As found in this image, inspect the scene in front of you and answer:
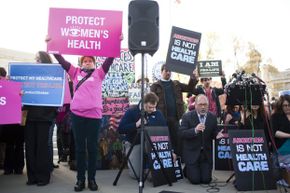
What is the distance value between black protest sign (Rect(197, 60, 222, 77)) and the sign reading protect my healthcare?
423 cm

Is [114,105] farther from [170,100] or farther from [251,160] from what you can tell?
[251,160]

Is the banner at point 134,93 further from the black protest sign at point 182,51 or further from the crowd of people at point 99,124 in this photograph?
the black protest sign at point 182,51

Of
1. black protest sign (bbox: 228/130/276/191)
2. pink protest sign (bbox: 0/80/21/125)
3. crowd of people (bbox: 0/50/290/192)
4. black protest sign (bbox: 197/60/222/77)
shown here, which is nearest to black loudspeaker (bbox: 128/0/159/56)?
crowd of people (bbox: 0/50/290/192)

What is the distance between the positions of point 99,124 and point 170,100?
1.82 metres

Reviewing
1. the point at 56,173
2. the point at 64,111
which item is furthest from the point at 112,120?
the point at 56,173

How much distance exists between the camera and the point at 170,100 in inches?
255

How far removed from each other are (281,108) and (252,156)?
32.4 inches

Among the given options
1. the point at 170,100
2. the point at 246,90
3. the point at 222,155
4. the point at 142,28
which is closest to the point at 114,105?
the point at 170,100

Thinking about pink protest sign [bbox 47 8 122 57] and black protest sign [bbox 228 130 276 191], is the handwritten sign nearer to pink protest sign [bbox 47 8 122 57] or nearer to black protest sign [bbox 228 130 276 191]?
pink protest sign [bbox 47 8 122 57]

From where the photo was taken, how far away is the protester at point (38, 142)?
A: 5.25 m

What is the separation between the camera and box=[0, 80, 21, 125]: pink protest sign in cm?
472

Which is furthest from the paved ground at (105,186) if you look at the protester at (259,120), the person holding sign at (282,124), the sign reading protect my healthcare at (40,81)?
the sign reading protect my healthcare at (40,81)

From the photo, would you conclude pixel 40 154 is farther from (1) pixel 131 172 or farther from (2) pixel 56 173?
(1) pixel 131 172

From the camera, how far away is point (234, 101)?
5488 millimetres
